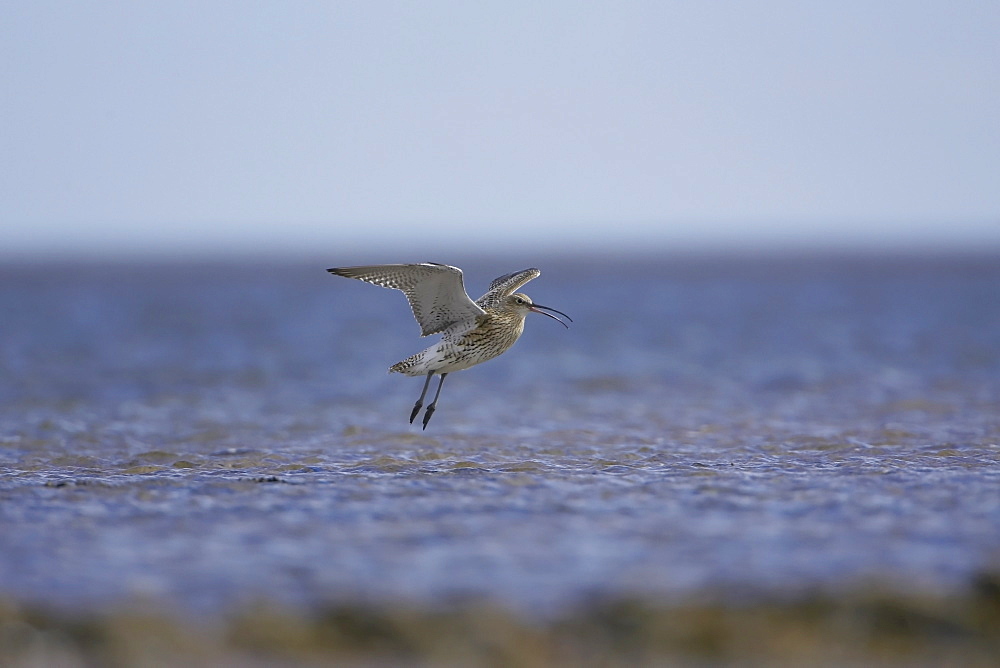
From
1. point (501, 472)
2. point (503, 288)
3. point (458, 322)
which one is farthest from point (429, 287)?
point (501, 472)

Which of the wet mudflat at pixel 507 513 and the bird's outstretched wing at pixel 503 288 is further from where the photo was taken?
the bird's outstretched wing at pixel 503 288

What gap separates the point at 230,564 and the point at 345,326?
2988 cm

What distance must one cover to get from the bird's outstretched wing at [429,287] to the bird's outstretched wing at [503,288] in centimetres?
33

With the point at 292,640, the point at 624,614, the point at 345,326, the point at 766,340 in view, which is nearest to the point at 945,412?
the point at 624,614

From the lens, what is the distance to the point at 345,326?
3644 cm

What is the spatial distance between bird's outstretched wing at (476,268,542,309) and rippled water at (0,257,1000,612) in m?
1.52

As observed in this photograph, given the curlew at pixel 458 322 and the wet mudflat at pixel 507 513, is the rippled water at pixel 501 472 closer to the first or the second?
the wet mudflat at pixel 507 513

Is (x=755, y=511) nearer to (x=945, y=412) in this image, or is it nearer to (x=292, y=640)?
(x=292, y=640)

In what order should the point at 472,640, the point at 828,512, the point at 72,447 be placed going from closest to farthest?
1. the point at 472,640
2. the point at 828,512
3. the point at 72,447

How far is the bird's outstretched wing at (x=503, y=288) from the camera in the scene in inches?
468

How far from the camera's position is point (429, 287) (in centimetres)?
1129

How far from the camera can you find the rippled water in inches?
259

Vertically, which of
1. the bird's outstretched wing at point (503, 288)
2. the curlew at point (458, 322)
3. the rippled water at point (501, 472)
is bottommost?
the rippled water at point (501, 472)

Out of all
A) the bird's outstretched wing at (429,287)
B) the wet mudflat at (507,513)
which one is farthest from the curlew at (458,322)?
the wet mudflat at (507,513)
